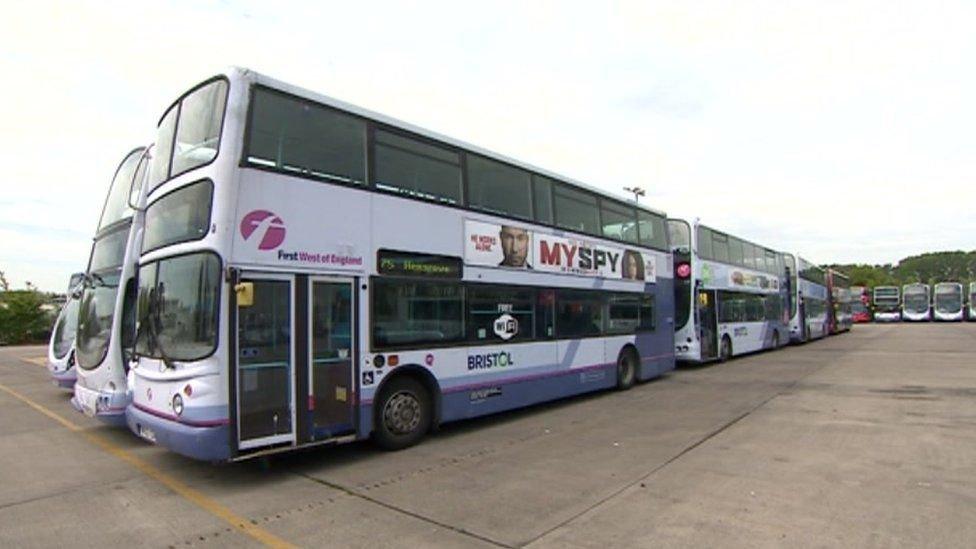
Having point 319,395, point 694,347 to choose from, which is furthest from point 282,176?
point 694,347

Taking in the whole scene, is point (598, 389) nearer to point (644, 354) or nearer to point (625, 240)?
point (644, 354)

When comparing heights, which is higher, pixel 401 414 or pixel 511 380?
pixel 511 380

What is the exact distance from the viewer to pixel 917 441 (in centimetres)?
715

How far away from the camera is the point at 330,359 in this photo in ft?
21.9

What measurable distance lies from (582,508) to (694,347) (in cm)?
1289

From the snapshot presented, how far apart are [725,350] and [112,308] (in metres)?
16.9

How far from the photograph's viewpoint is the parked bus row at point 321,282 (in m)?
5.94

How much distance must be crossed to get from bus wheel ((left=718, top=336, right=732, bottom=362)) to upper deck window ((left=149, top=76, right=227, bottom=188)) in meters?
16.4

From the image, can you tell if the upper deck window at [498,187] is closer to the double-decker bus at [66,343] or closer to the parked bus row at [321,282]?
the parked bus row at [321,282]

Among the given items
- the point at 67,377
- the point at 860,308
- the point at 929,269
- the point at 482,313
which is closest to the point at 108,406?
the point at 67,377

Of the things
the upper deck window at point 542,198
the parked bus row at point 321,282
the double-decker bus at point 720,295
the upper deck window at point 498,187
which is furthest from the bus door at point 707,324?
the upper deck window at point 498,187

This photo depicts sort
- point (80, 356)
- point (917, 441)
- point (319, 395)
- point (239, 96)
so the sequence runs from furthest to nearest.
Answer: point (80, 356)
point (917, 441)
point (319, 395)
point (239, 96)

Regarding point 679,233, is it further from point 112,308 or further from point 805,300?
point 805,300

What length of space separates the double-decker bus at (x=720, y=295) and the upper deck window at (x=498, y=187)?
29.1ft
